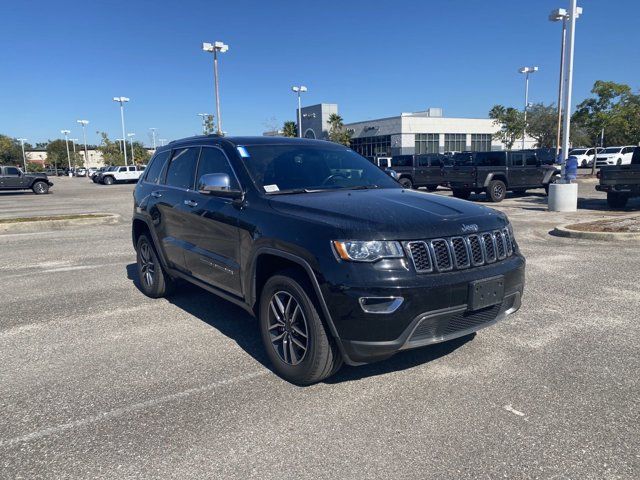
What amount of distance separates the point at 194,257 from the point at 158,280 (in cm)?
118

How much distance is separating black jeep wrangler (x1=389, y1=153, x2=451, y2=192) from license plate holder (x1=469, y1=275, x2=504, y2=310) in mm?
18165

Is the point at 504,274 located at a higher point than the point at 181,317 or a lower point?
higher

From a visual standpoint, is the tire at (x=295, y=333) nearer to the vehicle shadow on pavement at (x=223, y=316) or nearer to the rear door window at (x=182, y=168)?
the vehicle shadow on pavement at (x=223, y=316)

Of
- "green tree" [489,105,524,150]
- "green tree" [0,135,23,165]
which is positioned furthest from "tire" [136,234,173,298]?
"green tree" [0,135,23,165]

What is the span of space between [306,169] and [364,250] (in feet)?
5.11

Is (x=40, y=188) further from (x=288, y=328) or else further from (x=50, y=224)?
(x=288, y=328)

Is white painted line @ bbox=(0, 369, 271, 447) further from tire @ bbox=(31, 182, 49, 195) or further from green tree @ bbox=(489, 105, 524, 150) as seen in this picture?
green tree @ bbox=(489, 105, 524, 150)

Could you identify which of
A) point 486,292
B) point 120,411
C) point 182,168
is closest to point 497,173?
point 182,168

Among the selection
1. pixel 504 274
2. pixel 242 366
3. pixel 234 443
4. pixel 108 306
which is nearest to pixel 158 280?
pixel 108 306

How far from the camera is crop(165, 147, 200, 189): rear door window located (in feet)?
16.6

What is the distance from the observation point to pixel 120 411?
329 cm

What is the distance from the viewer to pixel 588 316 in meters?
5.02

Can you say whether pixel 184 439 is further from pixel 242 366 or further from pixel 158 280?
pixel 158 280

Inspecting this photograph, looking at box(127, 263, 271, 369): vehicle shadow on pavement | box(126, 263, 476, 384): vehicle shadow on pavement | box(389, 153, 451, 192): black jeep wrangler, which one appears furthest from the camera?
box(389, 153, 451, 192): black jeep wrangler
